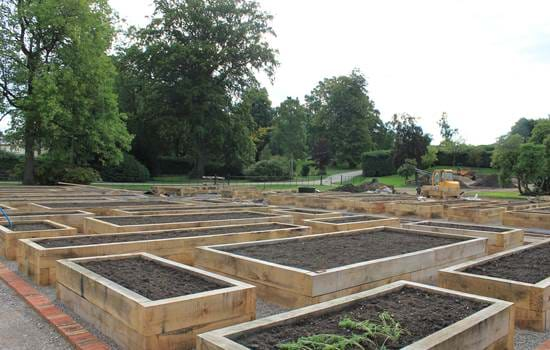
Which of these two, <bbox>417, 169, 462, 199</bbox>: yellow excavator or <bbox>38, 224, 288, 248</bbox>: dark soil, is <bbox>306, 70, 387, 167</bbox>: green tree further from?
<bbox>38, 224, 288, 248</bbox>: dark soil

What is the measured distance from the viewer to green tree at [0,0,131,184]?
27156 millimetres

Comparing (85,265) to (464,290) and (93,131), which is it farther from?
(93,131)

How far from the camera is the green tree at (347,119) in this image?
70.3 metres

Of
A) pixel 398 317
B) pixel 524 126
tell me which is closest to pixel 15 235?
pixel 398 317

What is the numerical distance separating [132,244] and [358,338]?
4927 millimetres

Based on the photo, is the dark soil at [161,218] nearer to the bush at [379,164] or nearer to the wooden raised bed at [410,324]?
the wooden raised bed at [410,324]

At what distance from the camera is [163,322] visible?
4.29 meters

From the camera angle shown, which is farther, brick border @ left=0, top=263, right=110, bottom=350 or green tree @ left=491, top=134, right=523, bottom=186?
green tree @ left=491, top=134, right=523, bottom=186

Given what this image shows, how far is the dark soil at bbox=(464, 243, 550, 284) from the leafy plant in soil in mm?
2837

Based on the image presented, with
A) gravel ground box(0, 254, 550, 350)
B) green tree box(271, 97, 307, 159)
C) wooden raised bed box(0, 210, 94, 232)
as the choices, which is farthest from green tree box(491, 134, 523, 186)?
gravel ground box(0, 254, 550, 350)

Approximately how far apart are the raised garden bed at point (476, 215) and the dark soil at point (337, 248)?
7.80 m

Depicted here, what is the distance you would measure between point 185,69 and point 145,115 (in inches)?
229

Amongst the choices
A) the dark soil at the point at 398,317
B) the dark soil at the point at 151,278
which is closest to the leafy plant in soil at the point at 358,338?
the dark soil at the point at 398,317

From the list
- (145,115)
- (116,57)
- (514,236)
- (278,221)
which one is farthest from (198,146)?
(514,236)
